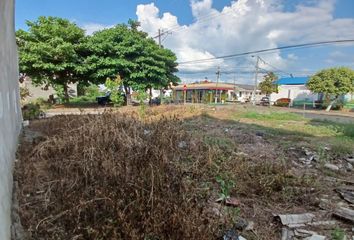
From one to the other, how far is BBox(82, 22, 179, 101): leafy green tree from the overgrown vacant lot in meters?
13.0

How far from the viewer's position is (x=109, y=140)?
3668 mm

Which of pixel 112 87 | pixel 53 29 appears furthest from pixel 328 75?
pixel 53 29

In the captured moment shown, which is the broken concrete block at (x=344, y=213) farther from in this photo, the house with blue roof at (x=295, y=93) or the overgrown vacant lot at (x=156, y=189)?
the house with blue roof at (x=295, y=93)

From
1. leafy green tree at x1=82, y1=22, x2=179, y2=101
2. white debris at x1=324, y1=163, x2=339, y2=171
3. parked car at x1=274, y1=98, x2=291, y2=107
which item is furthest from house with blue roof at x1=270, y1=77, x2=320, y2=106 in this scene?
white debris at x1=324, y1=163, x2=339, y2=171

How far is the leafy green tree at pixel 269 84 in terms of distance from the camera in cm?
3522

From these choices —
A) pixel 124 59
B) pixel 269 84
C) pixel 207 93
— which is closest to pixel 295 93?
pixel 269 84

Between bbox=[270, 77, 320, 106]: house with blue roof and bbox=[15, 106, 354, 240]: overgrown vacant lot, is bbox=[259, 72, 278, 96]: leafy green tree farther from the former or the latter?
bbox=[15, 106, 354, 240]: overgrown vacant lot

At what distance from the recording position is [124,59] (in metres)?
17.6

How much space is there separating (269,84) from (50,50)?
28.1 m

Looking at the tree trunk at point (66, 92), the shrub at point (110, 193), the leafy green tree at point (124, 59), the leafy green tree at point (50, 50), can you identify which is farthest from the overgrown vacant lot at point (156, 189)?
the tree trunk at point (66, 92)

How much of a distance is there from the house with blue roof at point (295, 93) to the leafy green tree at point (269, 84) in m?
1.14

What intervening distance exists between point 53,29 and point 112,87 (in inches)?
232

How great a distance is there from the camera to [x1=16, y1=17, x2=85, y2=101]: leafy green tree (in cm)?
1539

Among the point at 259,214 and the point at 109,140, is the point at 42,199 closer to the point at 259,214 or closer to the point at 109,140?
the point at 109,140
